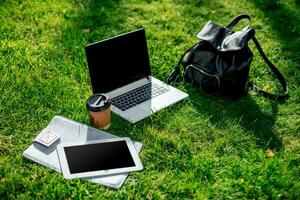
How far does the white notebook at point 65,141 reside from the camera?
12.2ft

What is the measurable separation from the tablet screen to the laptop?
44 centimetres

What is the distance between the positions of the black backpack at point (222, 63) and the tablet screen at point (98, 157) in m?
1.22

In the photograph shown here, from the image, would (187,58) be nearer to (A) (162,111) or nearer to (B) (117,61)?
(A) (162,111)

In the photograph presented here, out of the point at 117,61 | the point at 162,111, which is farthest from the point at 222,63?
the point at 117,61

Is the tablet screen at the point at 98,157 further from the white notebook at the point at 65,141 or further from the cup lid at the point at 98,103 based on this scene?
the cup lid at the point at 98,103

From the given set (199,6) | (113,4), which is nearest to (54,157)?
(113,4)

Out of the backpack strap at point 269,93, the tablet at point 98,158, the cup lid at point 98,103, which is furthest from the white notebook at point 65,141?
the backpack strap at point 269,93

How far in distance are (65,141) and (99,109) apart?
0.40 m

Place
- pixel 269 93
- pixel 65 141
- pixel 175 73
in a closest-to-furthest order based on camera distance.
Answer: pixel 65 141
pixel 269 93
pixel 175 73

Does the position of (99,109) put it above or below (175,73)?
above

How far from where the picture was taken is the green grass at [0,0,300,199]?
12.3ft

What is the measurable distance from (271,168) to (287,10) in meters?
3.23

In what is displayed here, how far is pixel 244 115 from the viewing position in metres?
4.64

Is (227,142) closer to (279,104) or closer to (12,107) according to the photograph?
(279,104)
